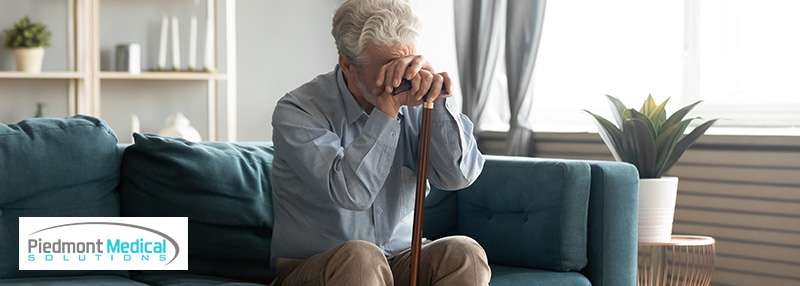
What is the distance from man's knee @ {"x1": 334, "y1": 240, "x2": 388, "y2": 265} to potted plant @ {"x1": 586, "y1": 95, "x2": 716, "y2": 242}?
51.6 inches

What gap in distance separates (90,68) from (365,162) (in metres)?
2.68

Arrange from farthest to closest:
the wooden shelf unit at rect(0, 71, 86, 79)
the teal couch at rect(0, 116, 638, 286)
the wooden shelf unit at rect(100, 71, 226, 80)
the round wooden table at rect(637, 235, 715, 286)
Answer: the wooden shelf unit at rect(100, 71, 226, 80)
the wooden shelf unit at rect(0, 71, 86, 79)
the round wooden table at rect(637, 235, 715, 286)
the teal couch at rect(0, 116, 638, 286)

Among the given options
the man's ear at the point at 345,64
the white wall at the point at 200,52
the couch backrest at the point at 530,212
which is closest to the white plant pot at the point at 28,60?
the white wall at the point at 200,52

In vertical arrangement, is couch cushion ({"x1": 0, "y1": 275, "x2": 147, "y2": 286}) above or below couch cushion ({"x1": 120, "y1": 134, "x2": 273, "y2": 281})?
below

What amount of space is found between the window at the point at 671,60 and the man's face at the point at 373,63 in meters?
1.95

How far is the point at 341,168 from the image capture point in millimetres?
2105

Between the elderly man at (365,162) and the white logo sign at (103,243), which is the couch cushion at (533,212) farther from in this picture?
the white logo sign at (103,243)

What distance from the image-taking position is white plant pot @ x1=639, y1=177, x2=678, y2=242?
310cm

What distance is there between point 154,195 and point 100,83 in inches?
90.4

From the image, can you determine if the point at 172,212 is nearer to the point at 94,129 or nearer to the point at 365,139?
the point at 94,129

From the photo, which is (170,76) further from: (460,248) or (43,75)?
(460,248)

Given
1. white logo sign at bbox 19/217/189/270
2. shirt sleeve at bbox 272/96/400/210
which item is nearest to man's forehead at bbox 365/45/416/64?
shirt sleeve at bbox 272/96/400/210

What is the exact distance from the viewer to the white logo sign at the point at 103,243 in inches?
98.0

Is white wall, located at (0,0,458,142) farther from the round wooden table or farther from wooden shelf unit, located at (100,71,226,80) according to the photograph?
the round wooden table
